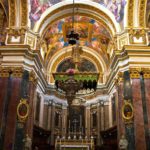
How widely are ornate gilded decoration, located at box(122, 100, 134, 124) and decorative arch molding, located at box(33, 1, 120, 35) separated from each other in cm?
440

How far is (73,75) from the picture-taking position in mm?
10375

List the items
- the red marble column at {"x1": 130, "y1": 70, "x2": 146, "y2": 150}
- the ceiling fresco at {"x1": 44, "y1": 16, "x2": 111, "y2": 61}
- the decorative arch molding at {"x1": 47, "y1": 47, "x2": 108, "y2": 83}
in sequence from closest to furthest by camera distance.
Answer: the red marble column at {"x1": 130, "y1": 70, "x2": 146, "y2": 150} → the ceiling fresco at {"x1": 44, "y1": 16, "x2": 111, "y2": 61} → the decorative arch molding at {"x1": 47, "y1": 47, "x2": 108, "y2": 83}

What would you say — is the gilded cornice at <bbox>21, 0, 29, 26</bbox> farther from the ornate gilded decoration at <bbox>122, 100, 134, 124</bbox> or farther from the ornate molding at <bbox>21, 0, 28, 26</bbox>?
the ornate gilded decoration at <bbox>122, 100, 134, 124</bbox>

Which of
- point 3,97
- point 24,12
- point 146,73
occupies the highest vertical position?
point 24,12

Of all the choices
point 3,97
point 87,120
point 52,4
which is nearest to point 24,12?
point 52,4

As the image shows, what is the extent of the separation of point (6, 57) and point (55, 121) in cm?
720

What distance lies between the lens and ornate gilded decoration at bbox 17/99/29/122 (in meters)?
11.2

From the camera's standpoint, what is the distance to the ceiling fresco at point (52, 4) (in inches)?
527

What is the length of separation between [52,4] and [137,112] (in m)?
7.80

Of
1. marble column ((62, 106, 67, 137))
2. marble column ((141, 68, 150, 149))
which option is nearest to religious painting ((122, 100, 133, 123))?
marble column ((141, 68, 150, 149))

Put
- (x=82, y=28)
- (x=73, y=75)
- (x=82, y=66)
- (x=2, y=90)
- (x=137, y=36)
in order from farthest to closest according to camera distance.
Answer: (x=82, y=66)
(x=82, y=28)
(x=137, y=36)
(x=2, y=90)
(x=73, y=75)

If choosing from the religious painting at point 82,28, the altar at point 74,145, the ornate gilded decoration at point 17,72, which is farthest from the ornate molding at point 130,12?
the altar at point 74,145

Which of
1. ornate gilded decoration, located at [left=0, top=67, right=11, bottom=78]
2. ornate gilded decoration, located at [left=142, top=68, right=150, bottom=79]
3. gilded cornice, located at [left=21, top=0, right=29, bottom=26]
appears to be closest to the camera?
ornate gilded decoration, located at [left=142, top=68, right=150, bottom=79]

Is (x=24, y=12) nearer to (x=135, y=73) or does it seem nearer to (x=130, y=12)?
(x=130, y=12)
